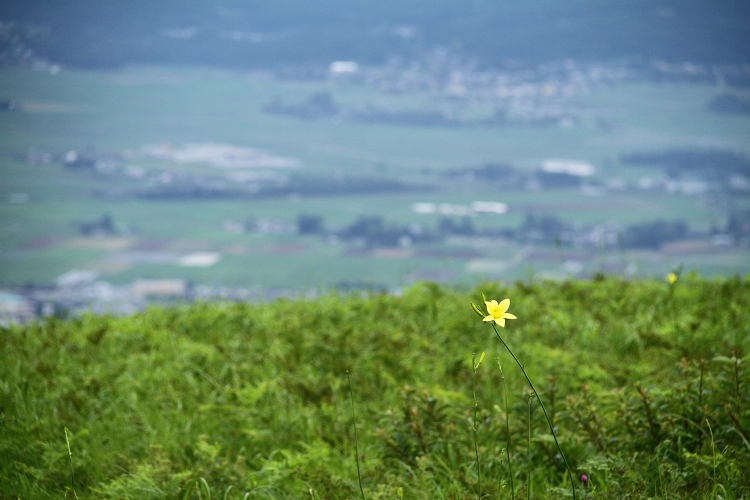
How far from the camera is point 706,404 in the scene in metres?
2.35

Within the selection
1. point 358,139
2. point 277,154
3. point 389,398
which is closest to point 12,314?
point 389,398

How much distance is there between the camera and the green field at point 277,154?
88.9 ft

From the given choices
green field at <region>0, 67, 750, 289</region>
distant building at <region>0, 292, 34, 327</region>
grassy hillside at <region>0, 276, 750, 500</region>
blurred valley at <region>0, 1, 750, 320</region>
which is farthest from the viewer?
blurred valley at <region>0, 1, 750, 320</region>

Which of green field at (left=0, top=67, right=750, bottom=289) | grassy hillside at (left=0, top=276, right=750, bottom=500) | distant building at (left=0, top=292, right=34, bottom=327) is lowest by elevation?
green field at (left=0, top=67, right=750, bottom=289)

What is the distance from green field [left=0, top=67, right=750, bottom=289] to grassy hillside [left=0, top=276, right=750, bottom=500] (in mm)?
12325

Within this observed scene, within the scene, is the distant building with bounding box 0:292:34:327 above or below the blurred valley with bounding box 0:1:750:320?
above

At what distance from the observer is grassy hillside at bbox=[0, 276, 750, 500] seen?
2.27 m

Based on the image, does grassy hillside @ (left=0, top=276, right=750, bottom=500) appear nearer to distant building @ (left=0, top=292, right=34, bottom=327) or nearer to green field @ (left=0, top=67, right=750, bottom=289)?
distant building @ (left=0, top=292, right=34, bottom=327)

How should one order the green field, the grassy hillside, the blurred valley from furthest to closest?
the blurred valley < the green field < the grassy hillside

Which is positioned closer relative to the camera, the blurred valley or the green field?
the green field

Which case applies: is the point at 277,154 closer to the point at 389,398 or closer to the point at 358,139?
the point at 358,139

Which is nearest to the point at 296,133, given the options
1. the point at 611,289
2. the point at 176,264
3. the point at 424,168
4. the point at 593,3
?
the point at 424,168

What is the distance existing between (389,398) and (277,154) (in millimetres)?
48748

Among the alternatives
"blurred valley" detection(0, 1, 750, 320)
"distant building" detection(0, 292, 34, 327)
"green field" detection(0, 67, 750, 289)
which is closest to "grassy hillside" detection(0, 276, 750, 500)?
"distant building" detection(0, 292, 34, 327)
